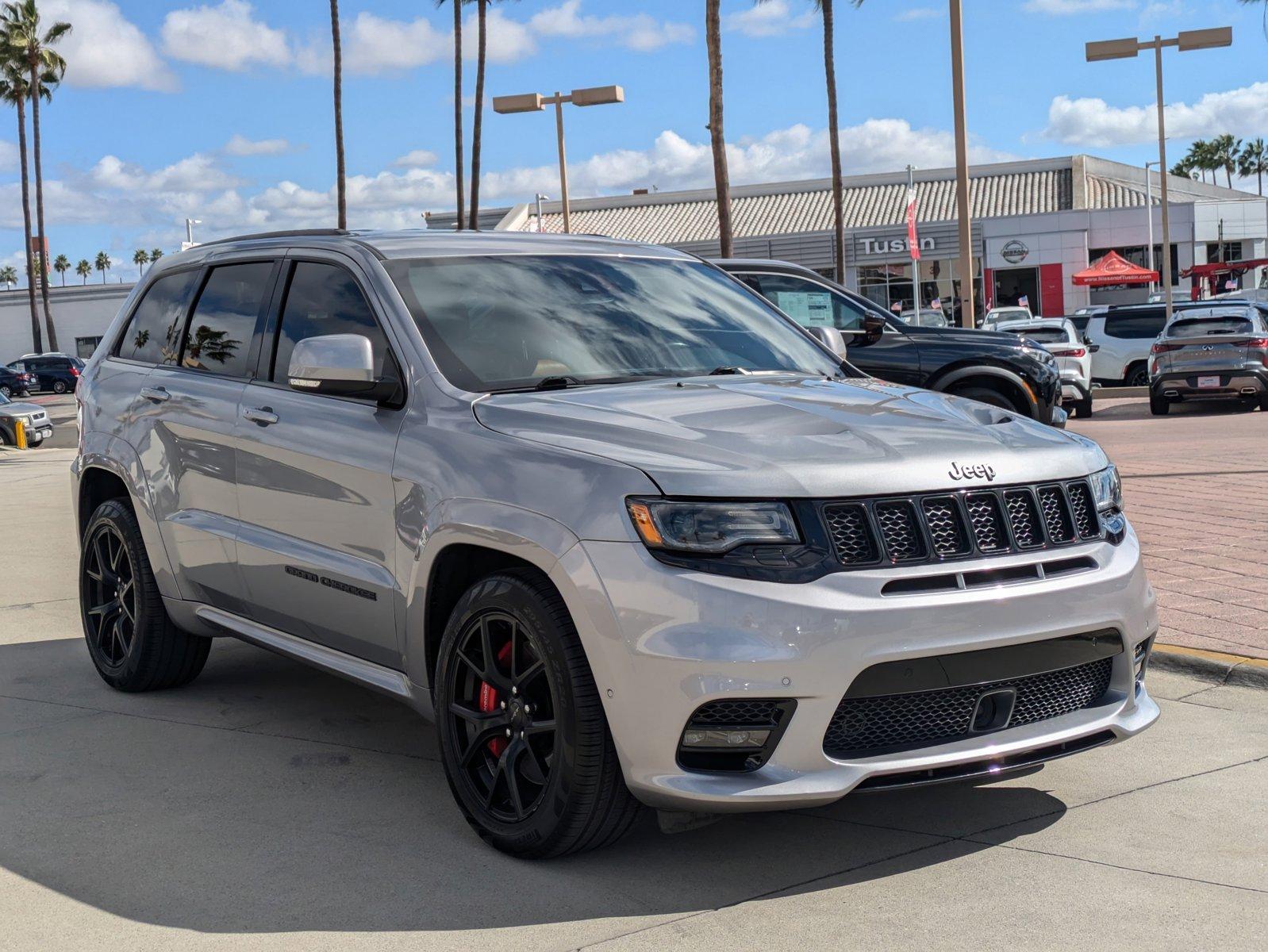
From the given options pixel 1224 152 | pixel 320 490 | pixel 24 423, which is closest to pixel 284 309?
pixel 320 490

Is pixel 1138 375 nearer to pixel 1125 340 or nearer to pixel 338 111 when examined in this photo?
pixel 1125 340

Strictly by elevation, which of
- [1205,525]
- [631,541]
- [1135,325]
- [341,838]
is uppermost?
[1135,325]

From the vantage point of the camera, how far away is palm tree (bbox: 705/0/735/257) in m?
25.9

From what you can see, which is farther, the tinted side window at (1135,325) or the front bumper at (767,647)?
the tinted side window at (1135,325)

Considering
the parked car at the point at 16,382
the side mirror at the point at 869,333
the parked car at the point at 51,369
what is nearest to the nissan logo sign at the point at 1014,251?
the parked car at the point at 51,369

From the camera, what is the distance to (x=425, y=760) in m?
5.11

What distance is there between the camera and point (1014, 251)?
54.9m

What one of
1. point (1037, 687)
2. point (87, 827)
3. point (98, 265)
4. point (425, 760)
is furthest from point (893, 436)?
point (98, 265)

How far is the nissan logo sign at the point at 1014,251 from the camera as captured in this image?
54.8 m

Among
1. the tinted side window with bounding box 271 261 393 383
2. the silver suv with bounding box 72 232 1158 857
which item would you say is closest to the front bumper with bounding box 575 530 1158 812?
the silver suv with bounding box 72 232 1158 857

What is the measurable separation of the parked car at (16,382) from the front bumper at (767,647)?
5226 centimetres

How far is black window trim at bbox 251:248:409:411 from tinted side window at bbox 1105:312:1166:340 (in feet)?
76.5

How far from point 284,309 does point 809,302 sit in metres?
8.07

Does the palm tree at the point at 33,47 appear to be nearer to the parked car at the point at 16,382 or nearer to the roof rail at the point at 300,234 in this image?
the parked car at the point at 16,382
